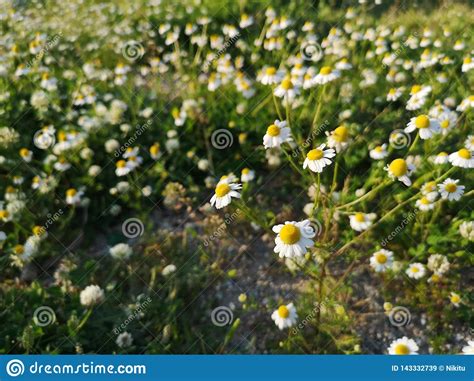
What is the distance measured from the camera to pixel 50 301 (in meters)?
2.60

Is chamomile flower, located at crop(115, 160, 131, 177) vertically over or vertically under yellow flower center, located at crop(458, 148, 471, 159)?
over

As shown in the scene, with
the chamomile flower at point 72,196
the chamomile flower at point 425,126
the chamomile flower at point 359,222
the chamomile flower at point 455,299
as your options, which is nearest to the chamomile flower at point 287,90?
the chamomile flower at point 425,126

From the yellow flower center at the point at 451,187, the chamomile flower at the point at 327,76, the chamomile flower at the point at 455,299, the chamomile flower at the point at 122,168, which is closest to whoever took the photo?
the yellow flower center at the point at 451,187

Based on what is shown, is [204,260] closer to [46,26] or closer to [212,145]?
[212,145]

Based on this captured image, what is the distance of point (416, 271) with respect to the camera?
2502 millimetres

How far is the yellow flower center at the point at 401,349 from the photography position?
83.0 inches

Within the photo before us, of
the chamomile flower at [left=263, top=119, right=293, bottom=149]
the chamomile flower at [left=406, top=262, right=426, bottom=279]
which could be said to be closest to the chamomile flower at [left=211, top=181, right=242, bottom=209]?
the chamomile flower at [left=263, top=119, right=293, bottom=149]

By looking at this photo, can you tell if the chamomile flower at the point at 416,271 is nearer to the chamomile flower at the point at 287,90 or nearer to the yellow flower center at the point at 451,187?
the yellow flower center at the point at 451,187

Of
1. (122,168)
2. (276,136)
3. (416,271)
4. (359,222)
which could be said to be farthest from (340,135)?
(122,168)

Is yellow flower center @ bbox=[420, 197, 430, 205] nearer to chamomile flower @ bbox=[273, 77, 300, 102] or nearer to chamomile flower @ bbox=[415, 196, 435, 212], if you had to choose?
chamomile flower @ bbox=[415, 196, 435, 212]

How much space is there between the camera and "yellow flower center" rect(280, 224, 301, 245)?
1791 millimetres

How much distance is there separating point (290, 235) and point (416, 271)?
1.10 meters

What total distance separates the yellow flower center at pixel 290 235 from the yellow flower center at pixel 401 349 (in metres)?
0.83
